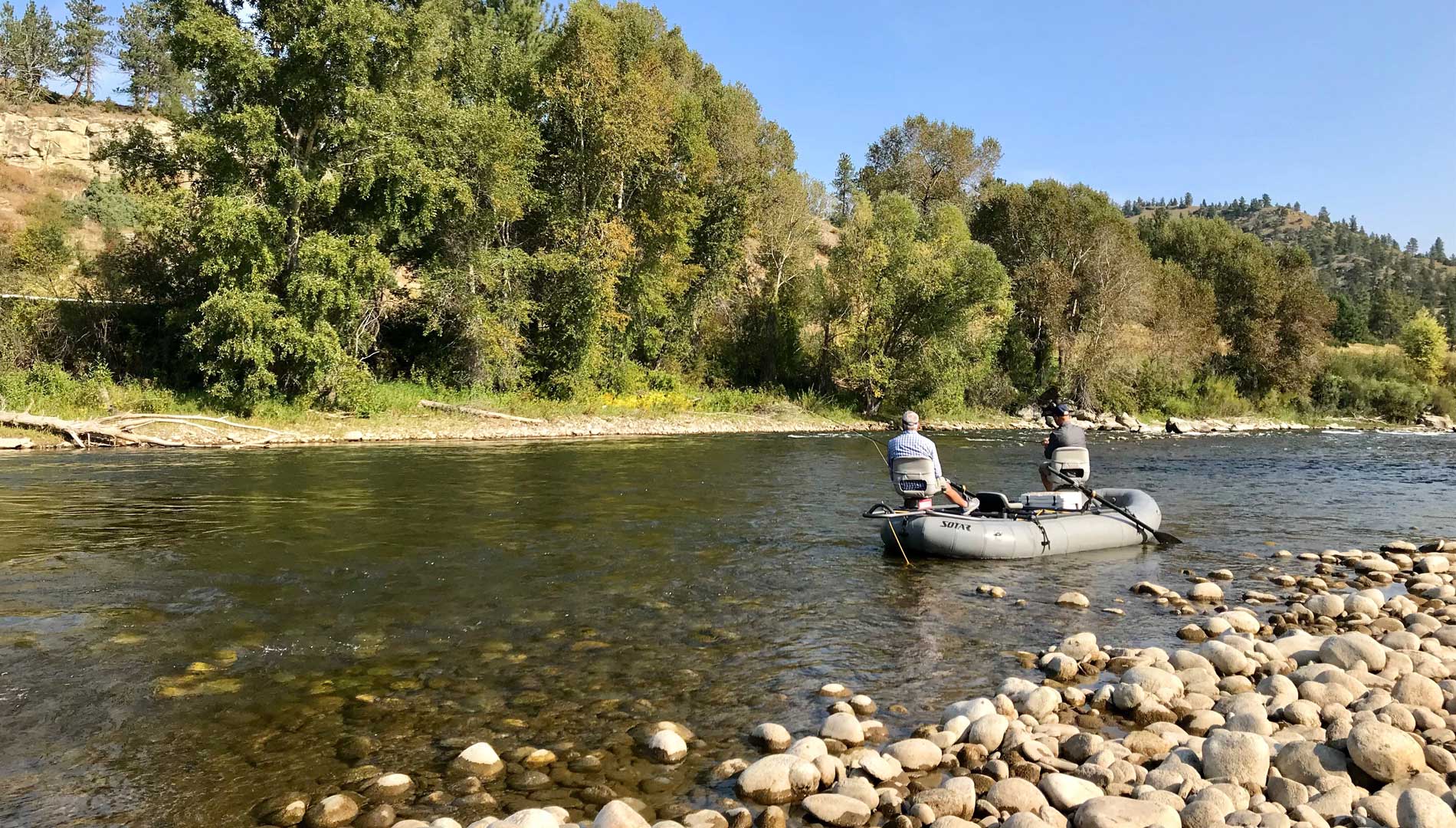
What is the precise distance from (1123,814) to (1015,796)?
1.87 feet

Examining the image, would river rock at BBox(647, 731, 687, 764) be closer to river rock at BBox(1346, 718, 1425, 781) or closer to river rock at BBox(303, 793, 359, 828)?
river rock at BBox(303, 793, 359, 828)

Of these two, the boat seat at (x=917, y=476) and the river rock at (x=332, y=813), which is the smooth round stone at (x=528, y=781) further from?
the boat seat at (x=917, y=476)

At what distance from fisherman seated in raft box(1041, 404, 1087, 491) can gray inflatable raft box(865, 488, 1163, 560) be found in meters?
1.01

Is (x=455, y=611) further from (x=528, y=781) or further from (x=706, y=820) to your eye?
(x=706, y=820)

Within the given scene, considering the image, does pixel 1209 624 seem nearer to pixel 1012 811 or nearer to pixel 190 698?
pixel 1012 811

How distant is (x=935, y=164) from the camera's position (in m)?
69.4

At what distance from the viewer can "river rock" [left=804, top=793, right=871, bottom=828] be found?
4.77 metres

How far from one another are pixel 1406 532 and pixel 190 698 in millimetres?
16799

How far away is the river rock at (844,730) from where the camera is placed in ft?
19.3

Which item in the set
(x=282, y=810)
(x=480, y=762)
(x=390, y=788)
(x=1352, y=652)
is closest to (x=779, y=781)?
(x=480, y=762)

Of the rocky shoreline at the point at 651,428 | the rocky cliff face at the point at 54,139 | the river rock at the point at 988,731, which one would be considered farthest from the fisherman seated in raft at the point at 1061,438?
the rocky cliff face at the point at 54,139

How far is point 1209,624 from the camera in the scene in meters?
8.54

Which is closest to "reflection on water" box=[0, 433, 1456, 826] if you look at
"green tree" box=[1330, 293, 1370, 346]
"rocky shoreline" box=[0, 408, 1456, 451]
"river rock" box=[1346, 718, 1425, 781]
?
"river rock" box=[1346, 718, 1425, 781]

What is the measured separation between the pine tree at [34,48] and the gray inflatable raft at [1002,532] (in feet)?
246
